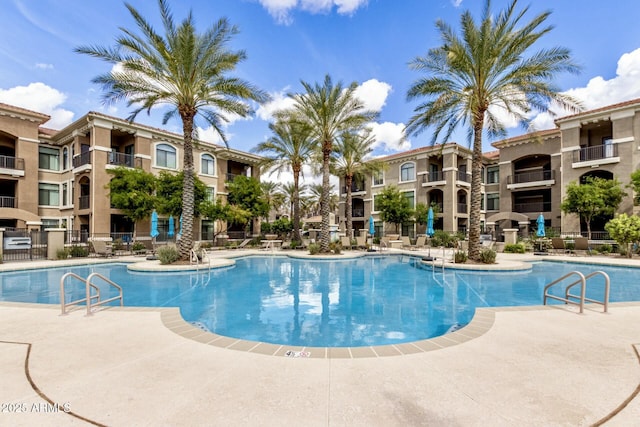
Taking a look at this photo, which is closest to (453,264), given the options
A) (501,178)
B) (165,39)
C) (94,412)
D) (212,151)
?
(94,412)

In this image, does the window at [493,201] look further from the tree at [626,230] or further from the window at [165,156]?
the window at [165,156]

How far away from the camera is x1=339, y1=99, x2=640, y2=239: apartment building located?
2258 cm

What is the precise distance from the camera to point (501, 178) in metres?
31.6

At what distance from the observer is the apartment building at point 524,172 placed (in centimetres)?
2258

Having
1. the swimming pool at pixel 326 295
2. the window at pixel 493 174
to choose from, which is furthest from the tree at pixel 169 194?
the window at pixel 493 174

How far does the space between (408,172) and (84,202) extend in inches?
1219

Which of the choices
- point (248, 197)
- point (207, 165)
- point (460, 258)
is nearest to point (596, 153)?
point (460, 258)

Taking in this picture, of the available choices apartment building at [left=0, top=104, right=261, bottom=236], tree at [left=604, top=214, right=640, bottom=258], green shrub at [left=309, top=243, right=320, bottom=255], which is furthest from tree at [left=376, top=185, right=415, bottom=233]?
apartment building at [left=0, top=104, right=261, bottom=236]

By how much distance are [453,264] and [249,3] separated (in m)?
15.9

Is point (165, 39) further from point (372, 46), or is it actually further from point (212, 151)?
point (212, 151)

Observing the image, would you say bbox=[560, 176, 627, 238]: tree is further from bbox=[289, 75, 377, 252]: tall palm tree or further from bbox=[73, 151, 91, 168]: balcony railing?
bbox=[73, 151, 91, 168]: balcony railing

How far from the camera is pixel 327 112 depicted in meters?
19.5

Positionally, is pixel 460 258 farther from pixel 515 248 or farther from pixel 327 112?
pixel 327 112

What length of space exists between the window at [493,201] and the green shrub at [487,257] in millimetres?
21423
